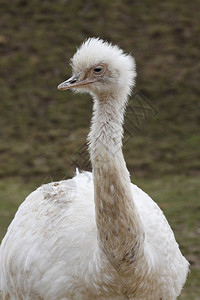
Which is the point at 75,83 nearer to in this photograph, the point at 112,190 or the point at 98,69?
the point at 98,69

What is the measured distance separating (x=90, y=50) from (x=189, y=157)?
6.43 meters

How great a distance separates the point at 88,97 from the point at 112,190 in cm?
781

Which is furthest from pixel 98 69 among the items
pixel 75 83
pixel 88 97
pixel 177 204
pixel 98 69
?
pixel 88 97

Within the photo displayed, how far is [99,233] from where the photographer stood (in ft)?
13.8

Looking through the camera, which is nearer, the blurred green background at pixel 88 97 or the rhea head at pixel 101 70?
the rhea head at pixel 101 70

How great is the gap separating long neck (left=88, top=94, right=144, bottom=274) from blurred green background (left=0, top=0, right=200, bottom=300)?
165 inches

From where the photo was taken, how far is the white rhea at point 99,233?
4109 mm

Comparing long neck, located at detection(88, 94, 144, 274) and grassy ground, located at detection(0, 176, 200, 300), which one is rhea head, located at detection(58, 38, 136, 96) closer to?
long neck, located at detection(88, 94, 144, 274)

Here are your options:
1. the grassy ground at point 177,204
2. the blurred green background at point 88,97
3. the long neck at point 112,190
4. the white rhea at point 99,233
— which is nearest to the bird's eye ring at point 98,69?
the white rhea at point 99,233

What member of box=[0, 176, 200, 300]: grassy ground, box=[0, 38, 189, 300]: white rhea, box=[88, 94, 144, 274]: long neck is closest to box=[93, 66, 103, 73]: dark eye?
box=[0, 38, 189, 300]: white rhea

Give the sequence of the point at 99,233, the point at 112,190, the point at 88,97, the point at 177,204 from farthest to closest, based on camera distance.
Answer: the point at 88,97 < the point at 177,204 < the point at 99,233 < the point at 112,190

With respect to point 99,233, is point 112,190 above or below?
above

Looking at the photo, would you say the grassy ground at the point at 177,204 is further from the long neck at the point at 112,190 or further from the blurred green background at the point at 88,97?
the long neck at the point at 112,190

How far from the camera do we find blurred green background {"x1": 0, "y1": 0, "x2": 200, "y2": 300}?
394 inches
